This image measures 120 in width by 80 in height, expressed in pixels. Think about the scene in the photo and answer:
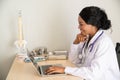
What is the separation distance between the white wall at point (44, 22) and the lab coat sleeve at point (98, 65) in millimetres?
Answer: 706

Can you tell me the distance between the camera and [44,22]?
227 centimetres

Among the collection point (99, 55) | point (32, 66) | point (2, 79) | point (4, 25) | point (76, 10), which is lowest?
point (2, 79)

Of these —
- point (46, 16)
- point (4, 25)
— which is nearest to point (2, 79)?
point (4, 25)

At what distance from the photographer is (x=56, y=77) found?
5.08ft

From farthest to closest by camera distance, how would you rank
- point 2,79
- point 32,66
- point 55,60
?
point 2,79 < point 55,60 < point 32,66

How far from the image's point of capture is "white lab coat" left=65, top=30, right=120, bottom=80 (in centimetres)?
156

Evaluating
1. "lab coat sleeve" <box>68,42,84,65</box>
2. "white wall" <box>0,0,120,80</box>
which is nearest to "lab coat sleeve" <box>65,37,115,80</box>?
"lab coat sleeve" <box>68,42,84,65</box>

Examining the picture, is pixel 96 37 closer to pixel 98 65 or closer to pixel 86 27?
pixel 86 27

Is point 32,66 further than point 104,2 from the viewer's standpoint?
No

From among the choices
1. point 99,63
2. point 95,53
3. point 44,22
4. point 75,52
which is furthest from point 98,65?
point 44,22

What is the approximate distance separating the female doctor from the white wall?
46 cm

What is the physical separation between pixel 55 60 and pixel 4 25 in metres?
0.66

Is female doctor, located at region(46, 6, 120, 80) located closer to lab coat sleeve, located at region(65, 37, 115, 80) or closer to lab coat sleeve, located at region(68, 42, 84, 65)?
lab coat sleeve, located at region(65, 37, 115, 80)

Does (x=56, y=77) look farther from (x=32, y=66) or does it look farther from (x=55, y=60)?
(x=55, y=60)
